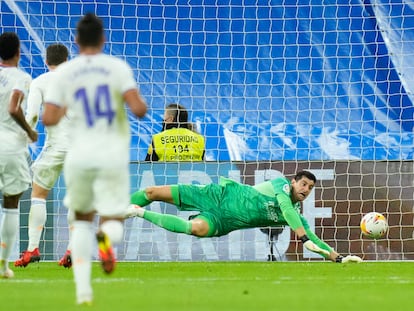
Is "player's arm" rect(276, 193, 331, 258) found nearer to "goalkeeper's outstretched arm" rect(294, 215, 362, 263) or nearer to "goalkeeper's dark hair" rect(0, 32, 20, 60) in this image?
"goalkeeper's outstretched arm" rect(294, 215, 362, 263)

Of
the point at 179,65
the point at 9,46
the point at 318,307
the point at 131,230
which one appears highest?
the point at 179,65

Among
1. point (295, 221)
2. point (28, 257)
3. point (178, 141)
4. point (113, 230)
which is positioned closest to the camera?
point (113, 230)

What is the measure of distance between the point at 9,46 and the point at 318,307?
3.86 meters

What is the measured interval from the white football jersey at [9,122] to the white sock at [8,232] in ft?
1.63

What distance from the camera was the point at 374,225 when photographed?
12.7 metres

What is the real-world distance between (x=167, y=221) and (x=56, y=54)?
7.41ft

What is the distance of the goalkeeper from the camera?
40.0 feet

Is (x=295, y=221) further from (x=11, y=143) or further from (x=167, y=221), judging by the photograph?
(x=11, y=143)

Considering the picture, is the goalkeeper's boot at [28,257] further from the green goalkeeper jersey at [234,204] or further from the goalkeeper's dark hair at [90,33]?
the goalkeeper's dark hair at [90,33]

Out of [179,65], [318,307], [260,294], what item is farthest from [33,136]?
[179,65]

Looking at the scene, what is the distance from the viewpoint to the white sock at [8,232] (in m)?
9.44

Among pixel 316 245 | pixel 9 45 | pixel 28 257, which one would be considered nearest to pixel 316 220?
pixel 316 245

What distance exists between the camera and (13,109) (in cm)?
926

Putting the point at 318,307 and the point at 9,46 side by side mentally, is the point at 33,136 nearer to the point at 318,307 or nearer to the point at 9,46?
the point at 9,46
